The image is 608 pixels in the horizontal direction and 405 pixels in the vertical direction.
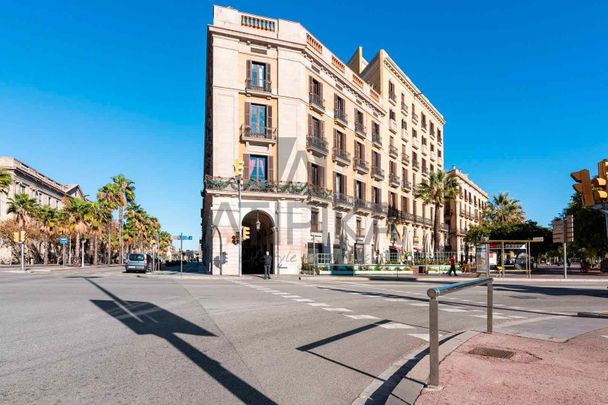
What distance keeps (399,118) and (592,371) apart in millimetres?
47044

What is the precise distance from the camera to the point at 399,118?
164 feet

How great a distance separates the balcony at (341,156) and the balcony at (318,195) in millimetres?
3151

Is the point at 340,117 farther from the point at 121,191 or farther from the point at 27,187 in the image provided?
the point at 27,187

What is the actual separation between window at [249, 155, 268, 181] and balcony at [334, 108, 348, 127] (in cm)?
860

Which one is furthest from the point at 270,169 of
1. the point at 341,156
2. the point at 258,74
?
the point at 341,156

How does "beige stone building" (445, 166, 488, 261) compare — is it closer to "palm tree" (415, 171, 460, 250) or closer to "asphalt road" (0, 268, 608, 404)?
"palm tree" (415, 171, 460, 250)

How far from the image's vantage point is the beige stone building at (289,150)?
102 ft

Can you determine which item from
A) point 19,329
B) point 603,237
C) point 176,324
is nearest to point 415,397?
point 176,324

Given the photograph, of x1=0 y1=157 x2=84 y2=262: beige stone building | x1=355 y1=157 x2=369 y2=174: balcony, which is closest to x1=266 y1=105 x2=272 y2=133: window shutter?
x1=355 y1=157 x2=369 y2=174: balcony

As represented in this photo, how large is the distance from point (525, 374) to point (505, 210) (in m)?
67.8

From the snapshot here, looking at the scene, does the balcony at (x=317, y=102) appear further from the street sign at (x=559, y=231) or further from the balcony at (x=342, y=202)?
the street sign at (x=559, y=231)

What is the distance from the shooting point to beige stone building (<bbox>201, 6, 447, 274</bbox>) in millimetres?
31188

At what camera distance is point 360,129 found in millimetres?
41375

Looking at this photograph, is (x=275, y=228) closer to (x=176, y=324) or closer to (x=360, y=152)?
(x=360, y=152)
